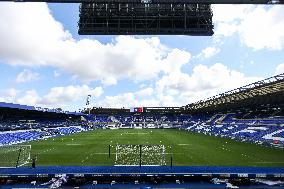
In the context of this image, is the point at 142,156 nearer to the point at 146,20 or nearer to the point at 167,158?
the point at 167,158

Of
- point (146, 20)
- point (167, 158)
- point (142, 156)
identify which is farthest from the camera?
point (167, 158)

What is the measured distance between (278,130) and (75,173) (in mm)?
32300

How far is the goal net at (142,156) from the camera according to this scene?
2628 cm

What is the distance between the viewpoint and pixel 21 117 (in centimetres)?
7431

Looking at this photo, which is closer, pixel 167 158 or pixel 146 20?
pixel 146 20

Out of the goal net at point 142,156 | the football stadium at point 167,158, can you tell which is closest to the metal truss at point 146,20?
the football stadium at point 167,158

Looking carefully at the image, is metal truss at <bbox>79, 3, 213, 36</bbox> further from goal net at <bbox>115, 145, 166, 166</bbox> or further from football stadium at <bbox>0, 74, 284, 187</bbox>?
goal net at <bbox>115, 145, 166, 166</bbox>

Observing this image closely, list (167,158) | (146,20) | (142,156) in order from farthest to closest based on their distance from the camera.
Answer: (167,158) → (142,156) → (146,20)

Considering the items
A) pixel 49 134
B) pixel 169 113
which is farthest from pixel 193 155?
pixel 169 113

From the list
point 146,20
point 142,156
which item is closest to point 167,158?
point 142,156

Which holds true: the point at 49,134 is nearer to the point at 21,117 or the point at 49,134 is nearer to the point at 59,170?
the point at 21,117

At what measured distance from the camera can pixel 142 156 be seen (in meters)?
28.1

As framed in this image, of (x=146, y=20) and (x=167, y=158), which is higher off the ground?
(x=146, y=20)

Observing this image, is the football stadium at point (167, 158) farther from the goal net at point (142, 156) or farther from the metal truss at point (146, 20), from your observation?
the metal truss at point (146, 20)
